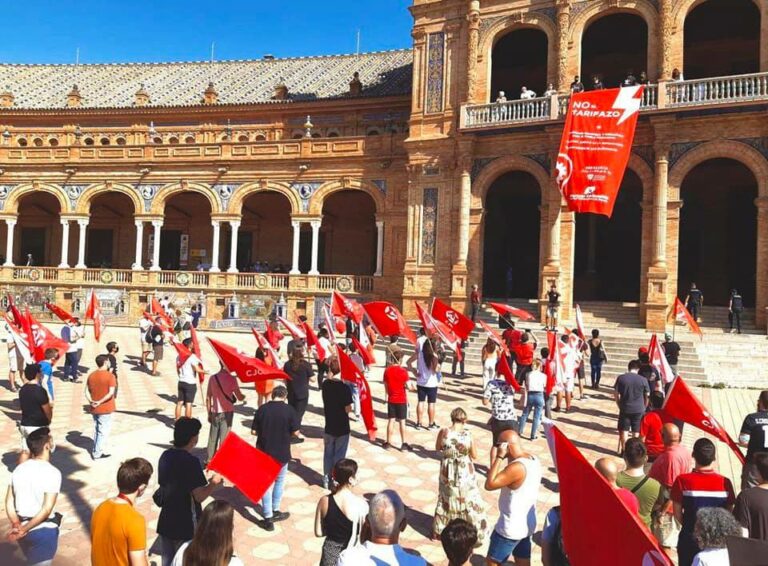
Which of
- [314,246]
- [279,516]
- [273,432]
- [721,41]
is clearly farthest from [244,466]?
[721,41]

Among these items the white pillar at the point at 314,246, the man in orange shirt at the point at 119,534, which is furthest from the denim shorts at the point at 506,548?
the white pillar at the point at 314,246

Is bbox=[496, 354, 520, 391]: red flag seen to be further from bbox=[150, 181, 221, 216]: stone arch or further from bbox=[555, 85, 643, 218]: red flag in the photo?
bbox=[150, 181, 221, 216]: stone arch

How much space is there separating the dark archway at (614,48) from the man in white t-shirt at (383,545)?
2488 centimetres

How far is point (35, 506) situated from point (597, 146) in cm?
1902

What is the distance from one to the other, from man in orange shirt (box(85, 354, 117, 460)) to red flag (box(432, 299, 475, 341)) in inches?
288

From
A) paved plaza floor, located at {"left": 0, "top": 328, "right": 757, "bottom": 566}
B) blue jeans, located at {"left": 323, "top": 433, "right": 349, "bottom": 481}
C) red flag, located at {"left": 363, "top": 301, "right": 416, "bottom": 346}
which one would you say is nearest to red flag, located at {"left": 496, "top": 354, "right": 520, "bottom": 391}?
paved plaza floor, located at {"left": 0, "top": 328, "right": 757, "bottom": 566}

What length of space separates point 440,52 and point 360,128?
26.7 ft

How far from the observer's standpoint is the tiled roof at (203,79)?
115 ft

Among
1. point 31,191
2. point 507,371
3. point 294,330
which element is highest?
point 31,191

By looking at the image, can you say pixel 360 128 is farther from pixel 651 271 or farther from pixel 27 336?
pixel 27 336

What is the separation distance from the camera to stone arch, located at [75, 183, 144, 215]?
3008cm

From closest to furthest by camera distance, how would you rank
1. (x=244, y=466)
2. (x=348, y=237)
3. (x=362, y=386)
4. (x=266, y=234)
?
(x=244, y=466) < (x=362, y=386) < (x=348, y=237) < (x=266, y=234)

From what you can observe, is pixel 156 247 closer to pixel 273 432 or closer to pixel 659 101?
pixel 659 101

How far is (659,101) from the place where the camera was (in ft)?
67.9
